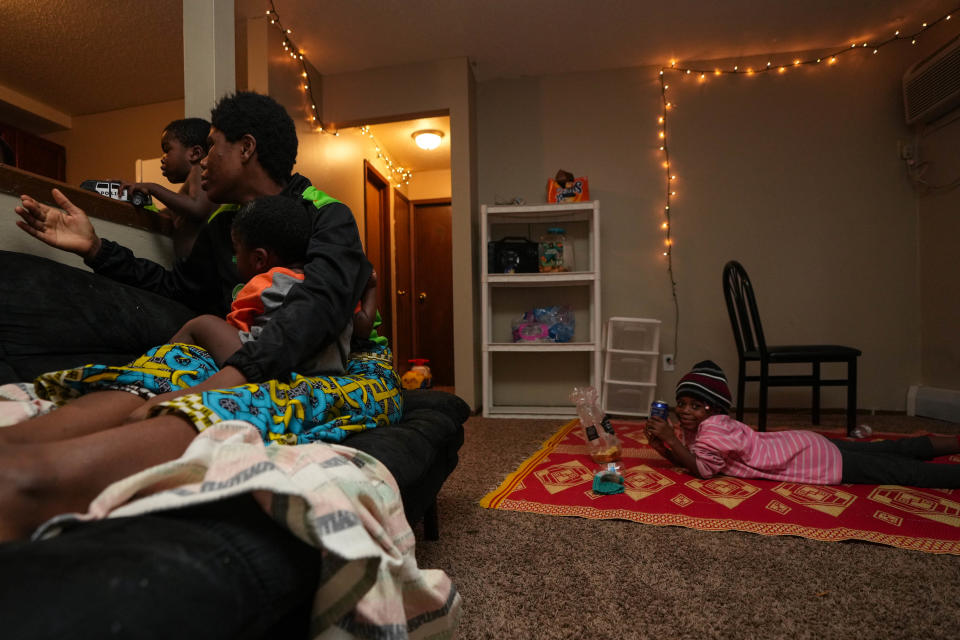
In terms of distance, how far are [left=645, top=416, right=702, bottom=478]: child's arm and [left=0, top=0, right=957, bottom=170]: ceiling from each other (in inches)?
94.9

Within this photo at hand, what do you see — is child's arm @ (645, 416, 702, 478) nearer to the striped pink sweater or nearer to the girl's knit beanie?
the striped pink sweater

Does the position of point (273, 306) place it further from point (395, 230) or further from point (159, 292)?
point (395, 230)

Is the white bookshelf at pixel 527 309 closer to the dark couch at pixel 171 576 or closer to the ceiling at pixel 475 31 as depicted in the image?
the ceiling at pixel 475 31

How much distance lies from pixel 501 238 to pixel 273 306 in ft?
9.45

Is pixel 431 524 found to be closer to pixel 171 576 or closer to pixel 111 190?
pixel 171 576

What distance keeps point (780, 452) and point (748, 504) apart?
0.34 metres

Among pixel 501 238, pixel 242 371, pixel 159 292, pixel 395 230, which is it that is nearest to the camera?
pixel 242 371

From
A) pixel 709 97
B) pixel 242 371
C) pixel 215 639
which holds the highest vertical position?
pixel 709 97

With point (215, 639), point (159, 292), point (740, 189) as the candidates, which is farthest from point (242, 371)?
point (740, 189)

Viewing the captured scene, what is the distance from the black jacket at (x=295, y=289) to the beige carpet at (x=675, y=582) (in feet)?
1.93

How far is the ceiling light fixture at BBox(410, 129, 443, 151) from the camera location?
443cm

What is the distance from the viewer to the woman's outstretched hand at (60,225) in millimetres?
1033

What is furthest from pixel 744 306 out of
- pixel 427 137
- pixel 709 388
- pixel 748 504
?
pixel 427 137

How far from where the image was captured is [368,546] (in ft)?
1.51
